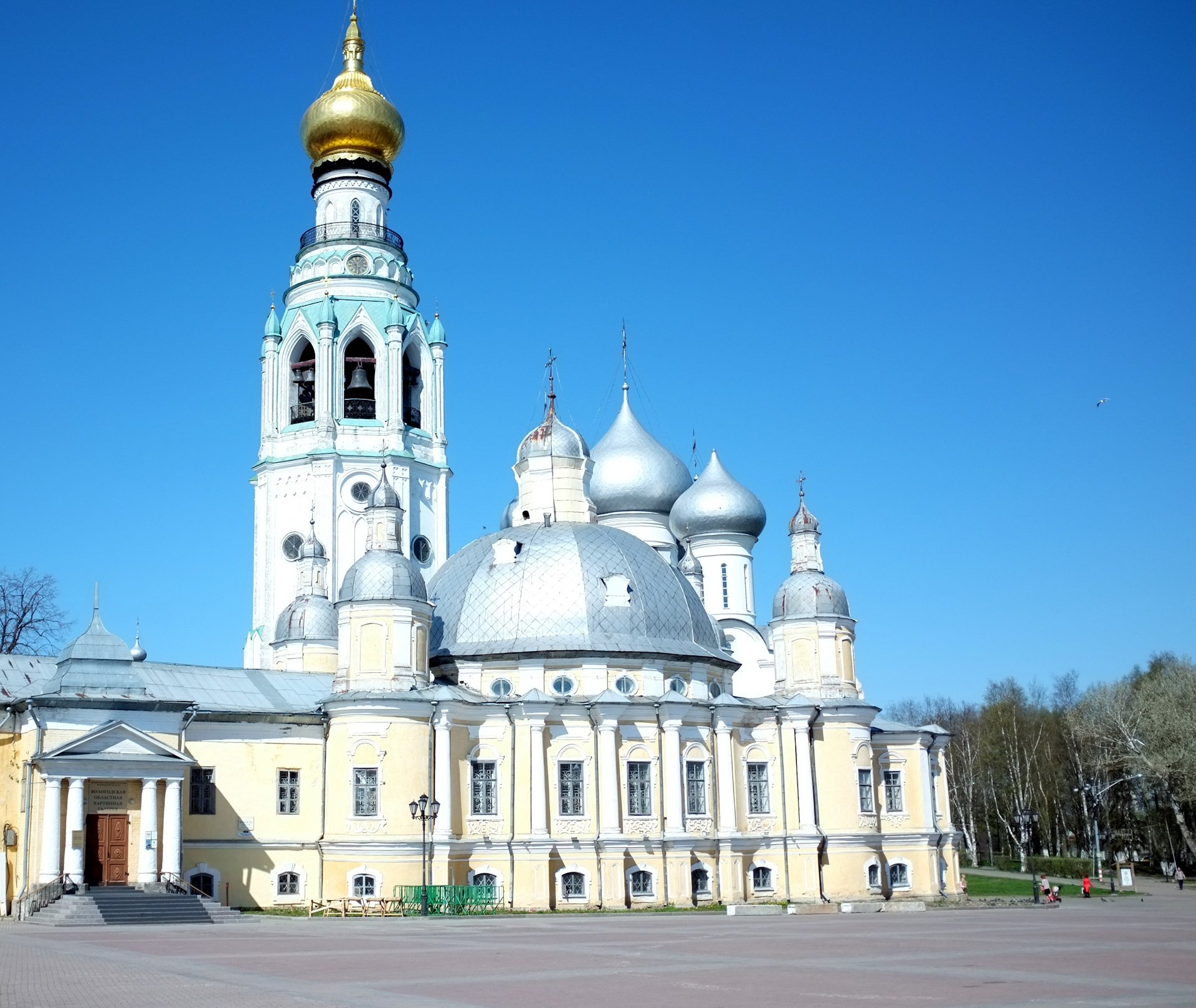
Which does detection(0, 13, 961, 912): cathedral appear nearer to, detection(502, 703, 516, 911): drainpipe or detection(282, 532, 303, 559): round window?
detection(502, 703, 516, 911): drainpipe

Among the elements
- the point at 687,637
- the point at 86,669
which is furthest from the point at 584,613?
the point at 86,669

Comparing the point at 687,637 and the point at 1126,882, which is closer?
the point at 687,637

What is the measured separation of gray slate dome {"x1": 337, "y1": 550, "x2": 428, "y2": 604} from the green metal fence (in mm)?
8641

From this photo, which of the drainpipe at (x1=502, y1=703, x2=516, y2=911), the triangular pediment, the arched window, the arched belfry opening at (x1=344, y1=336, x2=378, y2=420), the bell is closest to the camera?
the triangular pediment

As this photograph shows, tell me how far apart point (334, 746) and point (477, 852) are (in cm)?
531

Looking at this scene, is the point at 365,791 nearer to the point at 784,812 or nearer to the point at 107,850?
the point at 107,850

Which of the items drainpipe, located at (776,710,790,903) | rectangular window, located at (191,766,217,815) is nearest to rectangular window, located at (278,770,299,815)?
rectangular window, located at (191,766,217,815)

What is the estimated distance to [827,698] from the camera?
48.1 m

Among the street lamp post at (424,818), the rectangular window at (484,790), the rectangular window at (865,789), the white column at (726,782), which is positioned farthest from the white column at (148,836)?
the rectangular window at (865,789)

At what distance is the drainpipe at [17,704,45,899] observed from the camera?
36.6 metres

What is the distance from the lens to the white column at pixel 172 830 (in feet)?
124

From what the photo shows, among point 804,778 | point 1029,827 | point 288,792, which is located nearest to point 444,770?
point 288,792

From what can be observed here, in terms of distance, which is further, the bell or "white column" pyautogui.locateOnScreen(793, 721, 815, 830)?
the bell

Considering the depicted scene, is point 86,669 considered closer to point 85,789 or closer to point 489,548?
point 85,789
